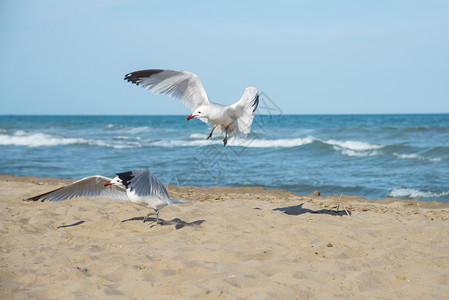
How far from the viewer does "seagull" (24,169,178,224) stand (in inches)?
202

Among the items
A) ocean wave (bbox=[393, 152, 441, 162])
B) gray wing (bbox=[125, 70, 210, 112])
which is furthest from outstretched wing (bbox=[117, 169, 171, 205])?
ocean wave (bbox=[393, 152, 441, 162])

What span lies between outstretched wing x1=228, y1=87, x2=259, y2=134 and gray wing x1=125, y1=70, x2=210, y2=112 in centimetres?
41

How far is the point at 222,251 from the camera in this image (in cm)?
414

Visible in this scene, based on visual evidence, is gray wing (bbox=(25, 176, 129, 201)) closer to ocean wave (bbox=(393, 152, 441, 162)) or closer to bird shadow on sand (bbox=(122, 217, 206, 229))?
bird shadow on sand (bbox=(122, 217, 206, 229))

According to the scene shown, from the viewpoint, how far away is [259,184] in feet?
32.4

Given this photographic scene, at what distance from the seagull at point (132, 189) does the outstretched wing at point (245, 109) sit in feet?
4.80

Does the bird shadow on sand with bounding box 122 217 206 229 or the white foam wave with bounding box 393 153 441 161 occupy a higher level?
the white foam wave with bounding box 393 153 441 161

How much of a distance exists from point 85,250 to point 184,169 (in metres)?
7.57

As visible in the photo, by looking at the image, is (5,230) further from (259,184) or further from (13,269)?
(259,184)

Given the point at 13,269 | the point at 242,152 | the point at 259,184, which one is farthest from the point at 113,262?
the point at 242,152

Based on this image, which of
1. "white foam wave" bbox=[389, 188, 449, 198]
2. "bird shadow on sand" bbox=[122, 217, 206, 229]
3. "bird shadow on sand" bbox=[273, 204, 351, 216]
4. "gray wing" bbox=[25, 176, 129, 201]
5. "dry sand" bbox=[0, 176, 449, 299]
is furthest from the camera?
"white foam wave" bbox=[389, 188, 449, 198]

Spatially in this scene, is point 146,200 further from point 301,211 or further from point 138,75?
point 301,211

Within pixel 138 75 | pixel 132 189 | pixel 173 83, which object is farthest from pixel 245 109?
pixel 132 189

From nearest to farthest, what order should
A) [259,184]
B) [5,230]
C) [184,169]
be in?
[5,230] → [259,184] → [184,169]
